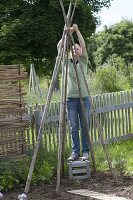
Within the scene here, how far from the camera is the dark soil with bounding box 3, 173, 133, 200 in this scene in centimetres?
514

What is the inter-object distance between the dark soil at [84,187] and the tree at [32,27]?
13585 mm

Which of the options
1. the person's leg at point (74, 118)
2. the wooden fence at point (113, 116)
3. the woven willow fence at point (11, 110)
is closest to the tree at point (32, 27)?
the wooden fence at point (113, 116)

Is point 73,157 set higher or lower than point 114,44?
lower

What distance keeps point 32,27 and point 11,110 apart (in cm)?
1339

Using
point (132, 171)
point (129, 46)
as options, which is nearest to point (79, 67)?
point (132, 171)

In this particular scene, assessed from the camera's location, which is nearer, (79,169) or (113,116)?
(79,169)

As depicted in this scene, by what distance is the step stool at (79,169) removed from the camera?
5.91 meters

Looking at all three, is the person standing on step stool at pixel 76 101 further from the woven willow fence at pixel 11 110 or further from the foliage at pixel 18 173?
the woven willow fence at pixel 11 110

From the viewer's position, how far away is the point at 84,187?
553cm

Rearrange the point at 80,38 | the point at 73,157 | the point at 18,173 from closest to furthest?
the point at 18,173 → the point at 80,38 → the point at 73,157

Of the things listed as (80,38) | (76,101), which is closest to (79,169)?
(76,101)

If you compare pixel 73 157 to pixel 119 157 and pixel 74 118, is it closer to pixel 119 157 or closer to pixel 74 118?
pixel 74 118

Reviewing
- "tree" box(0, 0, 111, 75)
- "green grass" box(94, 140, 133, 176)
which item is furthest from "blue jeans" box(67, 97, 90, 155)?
"tree" box(0, 0, 111, 75)

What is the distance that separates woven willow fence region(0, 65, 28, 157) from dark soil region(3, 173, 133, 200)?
2.69 ft
